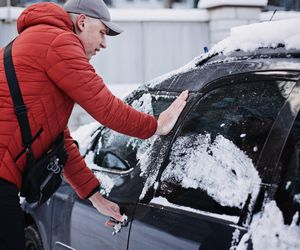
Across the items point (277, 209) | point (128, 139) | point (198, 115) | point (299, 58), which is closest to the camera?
point (277, 209)

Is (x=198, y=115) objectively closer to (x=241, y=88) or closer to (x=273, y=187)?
(x=241, y=88)

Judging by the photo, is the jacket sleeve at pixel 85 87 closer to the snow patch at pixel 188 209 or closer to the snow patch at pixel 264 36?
the snow patch at pixel 188 209

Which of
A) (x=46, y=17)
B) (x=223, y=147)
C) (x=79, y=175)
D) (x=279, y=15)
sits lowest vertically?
(x=279, y=15)

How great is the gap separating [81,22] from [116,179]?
0.83m

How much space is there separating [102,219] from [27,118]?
726 mm

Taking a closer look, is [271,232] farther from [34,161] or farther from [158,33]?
[158,33]

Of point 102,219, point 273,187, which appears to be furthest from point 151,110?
point 273,187

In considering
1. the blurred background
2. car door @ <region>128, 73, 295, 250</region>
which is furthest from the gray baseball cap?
the blurred background

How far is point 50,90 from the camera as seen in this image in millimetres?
2170

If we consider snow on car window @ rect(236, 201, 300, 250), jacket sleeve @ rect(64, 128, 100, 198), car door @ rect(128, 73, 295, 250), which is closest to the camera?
snow on car window @ rect(236, 201, 300, 250)

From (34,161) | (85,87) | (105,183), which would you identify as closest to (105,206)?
(105,183)

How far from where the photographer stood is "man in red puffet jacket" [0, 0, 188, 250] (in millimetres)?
2135

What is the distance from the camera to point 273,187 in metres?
1.76

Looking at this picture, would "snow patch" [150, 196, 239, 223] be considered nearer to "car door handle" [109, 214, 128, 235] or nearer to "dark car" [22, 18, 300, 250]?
"dark car" [22, 18, 300, 250]
